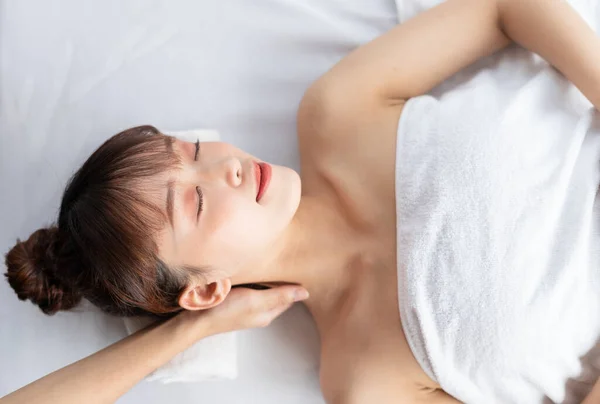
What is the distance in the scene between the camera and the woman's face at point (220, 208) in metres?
1.00

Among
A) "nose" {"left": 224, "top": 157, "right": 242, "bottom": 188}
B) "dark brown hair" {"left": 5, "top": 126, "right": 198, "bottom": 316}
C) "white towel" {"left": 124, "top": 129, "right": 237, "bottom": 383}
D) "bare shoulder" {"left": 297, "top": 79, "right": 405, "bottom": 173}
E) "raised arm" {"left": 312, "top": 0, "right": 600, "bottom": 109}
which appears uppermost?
"raised arm" {"left": 312, "top": 0, "right": 600, "bottom": 109}

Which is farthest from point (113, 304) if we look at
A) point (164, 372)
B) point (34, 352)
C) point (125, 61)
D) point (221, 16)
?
point (221, 16)

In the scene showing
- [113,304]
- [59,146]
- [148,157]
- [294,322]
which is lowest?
[294,322]

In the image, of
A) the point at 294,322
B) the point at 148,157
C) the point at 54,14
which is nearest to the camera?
the point at 148,157

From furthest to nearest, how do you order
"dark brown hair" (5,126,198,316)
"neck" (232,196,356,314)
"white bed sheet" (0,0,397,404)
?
1. "white bed sheet" (0,0,397,404)
2. "neck" (232,196,356,314)
3. "dark brown hair" (5,126,198,316)

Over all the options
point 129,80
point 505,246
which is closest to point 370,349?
point 505,246

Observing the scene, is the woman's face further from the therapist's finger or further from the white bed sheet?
the white bed sheet

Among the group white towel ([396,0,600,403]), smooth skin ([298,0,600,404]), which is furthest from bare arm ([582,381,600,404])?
smooth skin ([298,0,600,404])

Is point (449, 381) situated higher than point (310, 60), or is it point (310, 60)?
point (310, 60)

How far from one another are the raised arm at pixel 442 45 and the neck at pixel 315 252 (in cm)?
25

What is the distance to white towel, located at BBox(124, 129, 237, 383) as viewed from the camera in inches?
49.0

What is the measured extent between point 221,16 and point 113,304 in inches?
30.0

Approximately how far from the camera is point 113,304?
1.09 metres

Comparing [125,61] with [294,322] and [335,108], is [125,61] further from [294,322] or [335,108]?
[294,322]
